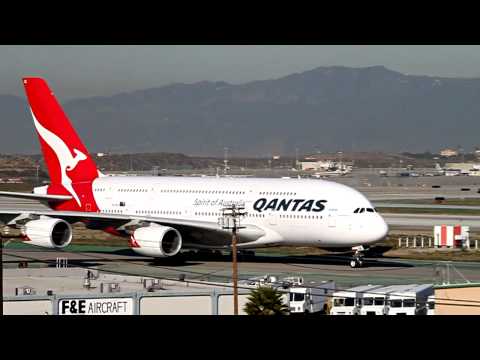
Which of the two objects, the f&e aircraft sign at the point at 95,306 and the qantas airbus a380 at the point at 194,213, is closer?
the f&e aircraft sign at the point at 95,306

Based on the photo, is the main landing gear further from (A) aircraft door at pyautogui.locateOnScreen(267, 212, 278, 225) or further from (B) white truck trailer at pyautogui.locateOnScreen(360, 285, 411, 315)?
(B) white truck trailer at pyautogui.locateOnScreen(360, 285, 411, 315)

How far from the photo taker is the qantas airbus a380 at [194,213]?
44.2 meters

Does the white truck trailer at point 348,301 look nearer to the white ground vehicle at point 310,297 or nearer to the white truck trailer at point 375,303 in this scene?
the white truck trailer at point 375,303

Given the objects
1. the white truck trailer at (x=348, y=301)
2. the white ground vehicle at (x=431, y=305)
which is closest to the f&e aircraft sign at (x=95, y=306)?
the white truck trailer at (x=348, y=301)

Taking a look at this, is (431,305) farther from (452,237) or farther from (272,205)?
(452,237)

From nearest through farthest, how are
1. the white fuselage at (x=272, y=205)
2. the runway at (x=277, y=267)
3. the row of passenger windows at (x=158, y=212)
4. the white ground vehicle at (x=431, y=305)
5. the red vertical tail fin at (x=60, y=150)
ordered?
the white ground vehicle at (x=431, y=305) < the runway at (x=277, y=267) < the white fuselage at (x=272, y=205) < the row of passenger windows at (x=158, y=212) < the red vertical tail fin at (x=60, y=150)

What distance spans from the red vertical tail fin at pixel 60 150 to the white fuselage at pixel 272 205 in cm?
201

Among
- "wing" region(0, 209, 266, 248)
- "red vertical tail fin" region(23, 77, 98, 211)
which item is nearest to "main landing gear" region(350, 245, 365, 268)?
"wing" region(0, 209, 266, 248)

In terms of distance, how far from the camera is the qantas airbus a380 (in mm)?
44219

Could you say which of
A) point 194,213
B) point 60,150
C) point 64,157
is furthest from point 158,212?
point 60,150

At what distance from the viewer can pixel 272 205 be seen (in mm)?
45719
